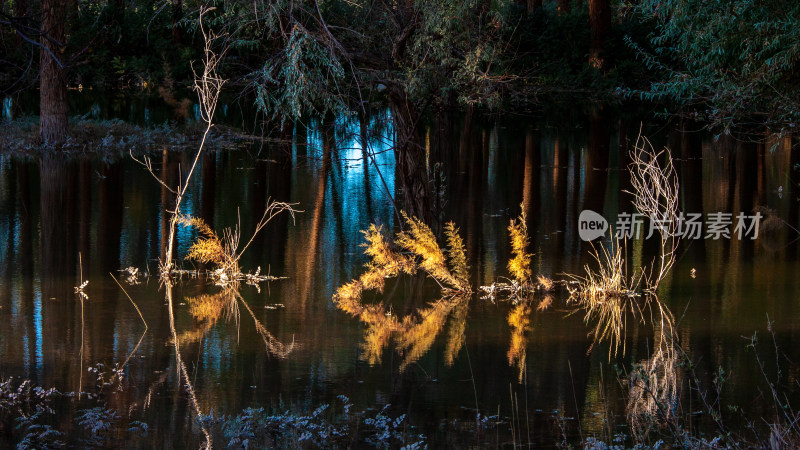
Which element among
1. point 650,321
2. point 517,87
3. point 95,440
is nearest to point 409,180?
point 650,321

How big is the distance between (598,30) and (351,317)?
34.0 m

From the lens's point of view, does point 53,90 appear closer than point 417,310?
No

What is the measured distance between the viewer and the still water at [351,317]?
743cm

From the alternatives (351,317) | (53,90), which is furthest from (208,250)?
(53,90)

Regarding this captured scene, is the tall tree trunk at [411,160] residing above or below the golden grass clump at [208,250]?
above

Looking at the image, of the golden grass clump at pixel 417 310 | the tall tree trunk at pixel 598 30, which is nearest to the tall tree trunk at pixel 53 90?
the golden grass clump at pixel 417 310

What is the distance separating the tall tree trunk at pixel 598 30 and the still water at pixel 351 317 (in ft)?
75.7

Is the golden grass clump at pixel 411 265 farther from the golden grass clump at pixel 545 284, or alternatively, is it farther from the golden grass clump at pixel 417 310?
the golden grass clump at pixel 545 284

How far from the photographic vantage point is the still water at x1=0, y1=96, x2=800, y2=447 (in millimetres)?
7434

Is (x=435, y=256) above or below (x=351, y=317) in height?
above

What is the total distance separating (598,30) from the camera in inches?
1628

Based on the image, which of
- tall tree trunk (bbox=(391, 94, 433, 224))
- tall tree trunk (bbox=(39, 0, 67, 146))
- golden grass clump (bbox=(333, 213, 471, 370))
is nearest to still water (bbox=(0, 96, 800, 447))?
golden grass clump (bbox=(333, 213, 471, 370))

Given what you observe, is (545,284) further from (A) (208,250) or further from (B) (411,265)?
(A) (208,250)

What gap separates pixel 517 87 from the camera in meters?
37.2
